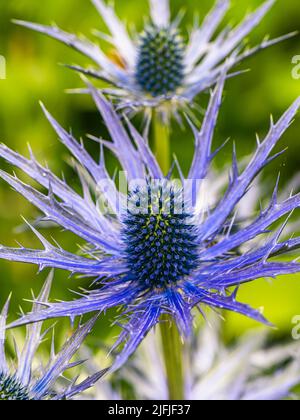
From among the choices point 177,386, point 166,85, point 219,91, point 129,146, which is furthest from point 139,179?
point 166,85

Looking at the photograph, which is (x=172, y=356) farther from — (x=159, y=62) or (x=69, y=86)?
(x=69, y=86)

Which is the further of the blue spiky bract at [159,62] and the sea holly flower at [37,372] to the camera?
the blue spiky bract at [159,62]

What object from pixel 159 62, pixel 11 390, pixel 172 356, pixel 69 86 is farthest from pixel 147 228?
pixel 69 86

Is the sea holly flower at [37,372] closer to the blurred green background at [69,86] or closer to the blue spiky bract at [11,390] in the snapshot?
the blue spiky bract at [11,390]

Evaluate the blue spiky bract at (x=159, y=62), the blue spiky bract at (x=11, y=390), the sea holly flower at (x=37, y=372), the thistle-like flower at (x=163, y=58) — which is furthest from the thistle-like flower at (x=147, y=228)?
the blue spiky bract at (x=159, y=62)
